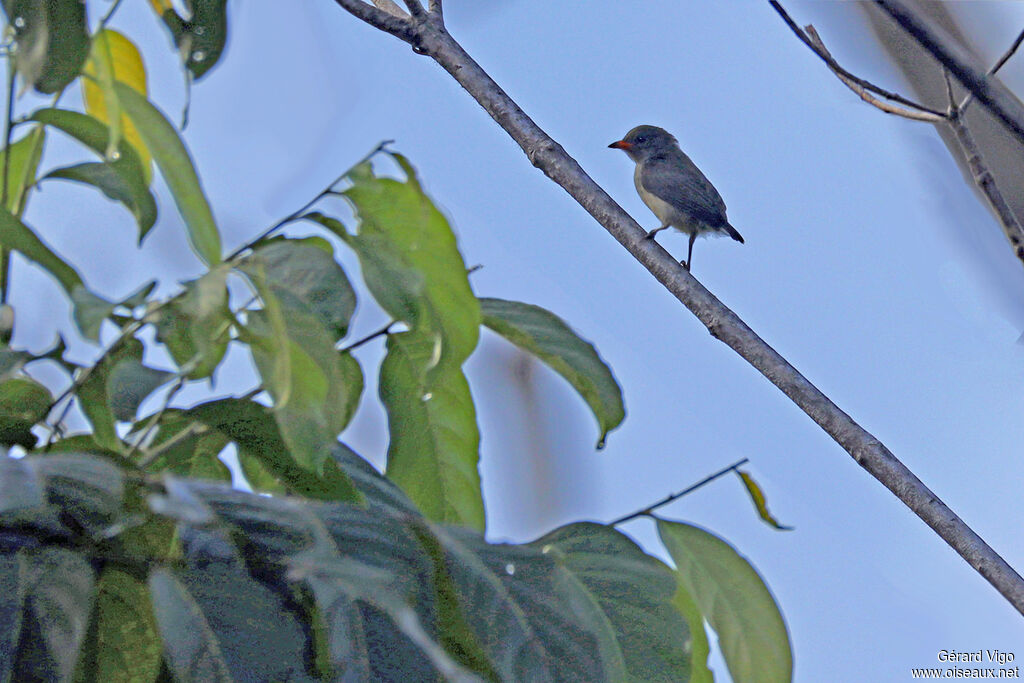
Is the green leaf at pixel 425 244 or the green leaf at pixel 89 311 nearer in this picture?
the green leaf at pixel 89 311

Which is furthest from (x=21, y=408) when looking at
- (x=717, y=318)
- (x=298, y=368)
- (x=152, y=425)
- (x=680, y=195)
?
(x=680, y=195)

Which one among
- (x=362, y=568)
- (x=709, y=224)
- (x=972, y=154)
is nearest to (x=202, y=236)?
(x=362, y=568)

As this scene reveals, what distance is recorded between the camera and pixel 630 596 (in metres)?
0.49

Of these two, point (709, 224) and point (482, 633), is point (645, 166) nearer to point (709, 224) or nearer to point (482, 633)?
point (709, 224)

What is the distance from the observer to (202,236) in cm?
38

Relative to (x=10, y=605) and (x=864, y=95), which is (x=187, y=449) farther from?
(x=864, y=95)

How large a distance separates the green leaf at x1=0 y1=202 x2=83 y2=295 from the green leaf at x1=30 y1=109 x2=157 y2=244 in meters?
0.04

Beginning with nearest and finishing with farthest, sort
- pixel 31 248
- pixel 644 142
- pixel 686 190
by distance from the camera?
pixel 31 248, pixel 686 190, pixel 644 142

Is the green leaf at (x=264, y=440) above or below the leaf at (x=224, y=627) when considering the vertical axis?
above

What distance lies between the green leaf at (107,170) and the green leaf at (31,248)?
4 cm

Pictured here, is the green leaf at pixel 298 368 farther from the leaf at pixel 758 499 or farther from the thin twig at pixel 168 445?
the leaf at pixel 758 499

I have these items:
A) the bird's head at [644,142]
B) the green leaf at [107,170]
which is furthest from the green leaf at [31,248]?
the bird's head at [644,142]

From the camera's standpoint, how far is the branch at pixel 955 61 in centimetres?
42

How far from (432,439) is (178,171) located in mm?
247
